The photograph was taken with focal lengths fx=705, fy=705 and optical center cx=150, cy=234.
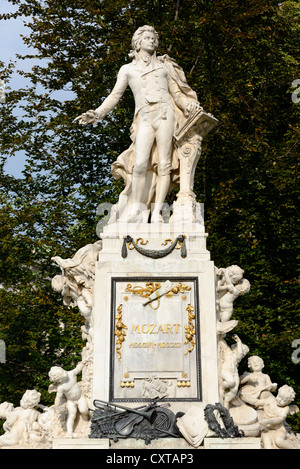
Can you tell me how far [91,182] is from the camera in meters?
18.8

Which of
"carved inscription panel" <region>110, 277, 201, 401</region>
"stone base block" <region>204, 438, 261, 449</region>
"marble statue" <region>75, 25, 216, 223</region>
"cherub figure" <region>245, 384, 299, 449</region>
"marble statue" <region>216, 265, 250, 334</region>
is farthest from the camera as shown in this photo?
"marble statue" <region>75, 25, 216, 223</region>

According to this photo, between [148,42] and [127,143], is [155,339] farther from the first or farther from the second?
[127,143]

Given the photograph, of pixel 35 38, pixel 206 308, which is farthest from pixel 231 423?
pixel 35 38

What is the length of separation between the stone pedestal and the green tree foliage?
21.3ft

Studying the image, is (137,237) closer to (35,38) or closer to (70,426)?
(70,426)

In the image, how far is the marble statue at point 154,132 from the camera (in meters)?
10.0

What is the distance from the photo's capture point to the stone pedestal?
28.1 ft

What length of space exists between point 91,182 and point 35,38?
3.96m

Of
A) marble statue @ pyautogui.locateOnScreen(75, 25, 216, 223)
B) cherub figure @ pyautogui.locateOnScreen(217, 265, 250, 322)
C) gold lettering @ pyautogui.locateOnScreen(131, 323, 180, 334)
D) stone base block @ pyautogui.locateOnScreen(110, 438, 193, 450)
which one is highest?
marble statue @ pyautogui.locateOnScreen(75, 25, 216, 223)

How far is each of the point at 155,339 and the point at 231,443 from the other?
5.50 feet

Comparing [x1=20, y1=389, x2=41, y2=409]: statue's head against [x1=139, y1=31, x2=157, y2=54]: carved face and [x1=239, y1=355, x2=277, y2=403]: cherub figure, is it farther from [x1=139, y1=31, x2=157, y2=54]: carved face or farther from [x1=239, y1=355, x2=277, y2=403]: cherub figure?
[x1=139, y1=31, x2=157, y2=54]: carved face

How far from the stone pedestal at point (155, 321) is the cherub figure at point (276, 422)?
39.5 inches

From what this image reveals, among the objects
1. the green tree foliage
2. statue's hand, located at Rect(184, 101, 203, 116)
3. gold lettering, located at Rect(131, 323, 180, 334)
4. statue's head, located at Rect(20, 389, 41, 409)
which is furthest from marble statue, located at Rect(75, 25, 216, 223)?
the green tree foliage

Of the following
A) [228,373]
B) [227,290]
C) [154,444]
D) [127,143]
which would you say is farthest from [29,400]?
[127,143]
